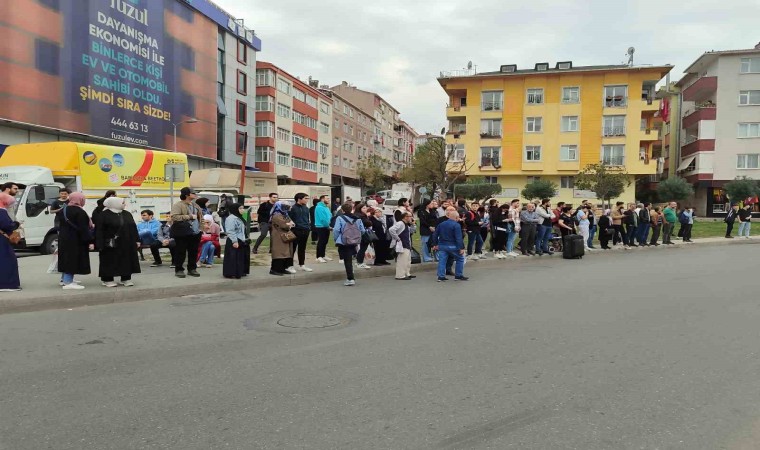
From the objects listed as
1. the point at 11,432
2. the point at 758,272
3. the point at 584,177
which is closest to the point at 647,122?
the point at 584,177

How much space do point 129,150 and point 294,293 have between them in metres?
11.4

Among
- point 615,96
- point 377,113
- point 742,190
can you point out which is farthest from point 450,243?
point 377,113

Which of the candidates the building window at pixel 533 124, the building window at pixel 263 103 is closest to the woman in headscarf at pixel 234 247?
the building window at pixel 263 103

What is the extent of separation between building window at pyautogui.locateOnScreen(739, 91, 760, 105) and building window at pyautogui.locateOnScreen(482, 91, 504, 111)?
21430mm

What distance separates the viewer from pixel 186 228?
9.75 metres

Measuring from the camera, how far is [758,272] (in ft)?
40.2

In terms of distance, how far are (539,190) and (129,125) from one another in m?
34.5

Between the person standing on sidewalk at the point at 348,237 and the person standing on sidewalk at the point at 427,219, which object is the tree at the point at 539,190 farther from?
the person standing on sidewalk at the point at 348,237

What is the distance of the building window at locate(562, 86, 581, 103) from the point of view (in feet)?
172

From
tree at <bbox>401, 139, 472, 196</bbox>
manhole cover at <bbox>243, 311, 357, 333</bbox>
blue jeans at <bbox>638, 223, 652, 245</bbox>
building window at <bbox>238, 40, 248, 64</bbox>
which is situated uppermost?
building window at <bbox>238, 40, 248, 64</bbox>

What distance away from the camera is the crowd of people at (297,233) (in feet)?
27.9

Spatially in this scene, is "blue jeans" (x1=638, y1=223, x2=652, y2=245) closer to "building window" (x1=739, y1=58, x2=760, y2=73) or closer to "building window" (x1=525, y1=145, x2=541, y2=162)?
"building window" (x1=525, y1=145, x2=541, y2=162)

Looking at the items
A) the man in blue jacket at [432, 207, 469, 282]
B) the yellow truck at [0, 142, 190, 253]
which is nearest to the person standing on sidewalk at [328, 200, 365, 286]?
the man in blue jacket at [432, 207, 469, 282]

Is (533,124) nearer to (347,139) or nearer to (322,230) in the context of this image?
(347,139)
